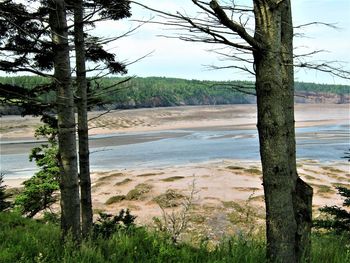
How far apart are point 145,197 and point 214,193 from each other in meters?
3.75

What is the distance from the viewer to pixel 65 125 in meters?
6.28

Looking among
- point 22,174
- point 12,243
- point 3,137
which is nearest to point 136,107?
point 3,137

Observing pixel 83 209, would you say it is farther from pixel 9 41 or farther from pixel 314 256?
pixel 314 256

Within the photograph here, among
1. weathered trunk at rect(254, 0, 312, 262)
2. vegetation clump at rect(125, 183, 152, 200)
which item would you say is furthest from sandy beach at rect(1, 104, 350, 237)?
weathered trunk at rect(254, 0, 312, 262)

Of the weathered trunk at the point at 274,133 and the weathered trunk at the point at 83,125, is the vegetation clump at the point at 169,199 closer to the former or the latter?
the weathered trunk at the point at 83,125

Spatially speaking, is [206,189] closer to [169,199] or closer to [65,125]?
[169,199]

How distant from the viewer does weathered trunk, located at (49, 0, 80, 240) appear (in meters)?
6.27

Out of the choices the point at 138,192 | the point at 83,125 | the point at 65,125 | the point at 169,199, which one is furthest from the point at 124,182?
the point at 65,125

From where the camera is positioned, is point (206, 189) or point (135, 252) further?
point (206, 189)

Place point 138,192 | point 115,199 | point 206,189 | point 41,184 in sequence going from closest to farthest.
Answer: point 41,184, point 115,199, point 138,192, point 206,189

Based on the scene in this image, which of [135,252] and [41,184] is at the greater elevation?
[135,252]

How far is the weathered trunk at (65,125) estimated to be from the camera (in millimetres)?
6273

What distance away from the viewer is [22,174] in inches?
1187

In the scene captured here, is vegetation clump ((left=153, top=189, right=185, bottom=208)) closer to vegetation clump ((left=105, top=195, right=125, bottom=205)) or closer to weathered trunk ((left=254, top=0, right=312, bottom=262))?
vegetation clump ((left=105, top=195, right=125, bottom=205))
